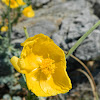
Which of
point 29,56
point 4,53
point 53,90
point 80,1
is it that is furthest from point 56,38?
point 80,1

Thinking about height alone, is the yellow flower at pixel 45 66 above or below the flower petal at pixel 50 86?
above

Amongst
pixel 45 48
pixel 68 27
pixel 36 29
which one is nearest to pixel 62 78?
pixel 45 48

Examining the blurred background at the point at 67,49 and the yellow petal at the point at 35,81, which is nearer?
the yellow petal at the point at 35,81

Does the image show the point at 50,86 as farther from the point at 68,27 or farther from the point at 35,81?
the point at 68,27

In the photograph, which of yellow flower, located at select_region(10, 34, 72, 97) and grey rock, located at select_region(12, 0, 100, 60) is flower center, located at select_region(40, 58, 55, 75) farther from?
grey rock, located at select_region(12, 0, 100, 60)

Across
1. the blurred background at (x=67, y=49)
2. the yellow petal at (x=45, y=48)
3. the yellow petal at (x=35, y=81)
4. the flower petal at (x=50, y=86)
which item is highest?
the yellow petal at (x=45, y=48)

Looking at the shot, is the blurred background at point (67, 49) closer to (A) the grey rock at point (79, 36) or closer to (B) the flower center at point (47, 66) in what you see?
(A) the grey rock at point (79, 36)

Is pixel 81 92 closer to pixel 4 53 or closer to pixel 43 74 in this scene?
pixel 43 74

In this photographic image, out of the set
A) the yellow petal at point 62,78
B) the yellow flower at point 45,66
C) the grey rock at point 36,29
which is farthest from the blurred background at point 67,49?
the yellow petal at point 62,78
